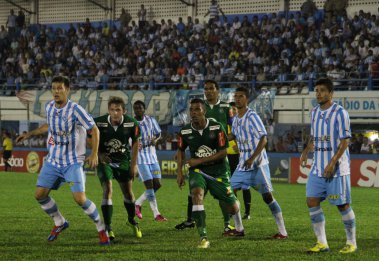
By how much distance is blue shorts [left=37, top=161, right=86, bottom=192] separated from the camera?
11117mm

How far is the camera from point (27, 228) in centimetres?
1334

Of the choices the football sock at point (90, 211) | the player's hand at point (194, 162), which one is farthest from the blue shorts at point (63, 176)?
→ the player's hand at point (194, 162)

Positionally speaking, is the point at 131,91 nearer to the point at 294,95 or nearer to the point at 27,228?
the point at 294,95

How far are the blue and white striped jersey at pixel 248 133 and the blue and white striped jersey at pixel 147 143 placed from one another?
3237mm

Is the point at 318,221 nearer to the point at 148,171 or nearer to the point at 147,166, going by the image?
the point at 148,171

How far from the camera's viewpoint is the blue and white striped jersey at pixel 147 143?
16.3m

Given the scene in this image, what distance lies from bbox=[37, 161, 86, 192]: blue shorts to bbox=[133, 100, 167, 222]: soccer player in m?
4.01

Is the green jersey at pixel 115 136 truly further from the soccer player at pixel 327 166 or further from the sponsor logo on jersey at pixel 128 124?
the soccer player at pixel 327 166

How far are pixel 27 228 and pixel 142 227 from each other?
188 cm

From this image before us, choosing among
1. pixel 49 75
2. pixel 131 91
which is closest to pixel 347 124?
pixel 131 91

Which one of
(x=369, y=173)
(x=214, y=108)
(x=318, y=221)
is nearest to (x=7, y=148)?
(x=369, y=173)

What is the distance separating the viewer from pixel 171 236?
12.5 metres

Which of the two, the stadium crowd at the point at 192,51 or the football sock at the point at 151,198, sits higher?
the stadium crowd at the point at 192,51

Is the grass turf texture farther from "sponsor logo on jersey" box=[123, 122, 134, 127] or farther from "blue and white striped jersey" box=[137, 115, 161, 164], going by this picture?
"sponsor logo on jersey" box=[123, 122, 134, 127]
